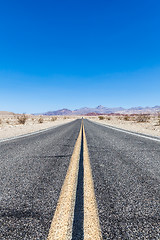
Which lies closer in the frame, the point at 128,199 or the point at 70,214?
the point at 70,214

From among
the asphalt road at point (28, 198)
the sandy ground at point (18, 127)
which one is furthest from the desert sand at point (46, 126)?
the asphalt road at point (28, 198)

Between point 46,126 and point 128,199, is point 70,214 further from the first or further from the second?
point 46,126

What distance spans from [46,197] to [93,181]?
685 millimetres

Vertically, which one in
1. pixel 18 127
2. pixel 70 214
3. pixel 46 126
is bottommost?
pixel 46 126

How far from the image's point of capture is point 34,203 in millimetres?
1427

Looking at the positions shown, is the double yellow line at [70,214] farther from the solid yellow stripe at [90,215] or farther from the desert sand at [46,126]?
the desert sand at [46,126]

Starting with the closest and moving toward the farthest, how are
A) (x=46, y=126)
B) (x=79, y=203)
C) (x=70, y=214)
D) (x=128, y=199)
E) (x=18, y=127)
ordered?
1. (x=70, y=214)
2. (x=79, y=203)
3. (x=128, y=199)
4. (x=18, y=127)
5. (x=46, y=126)

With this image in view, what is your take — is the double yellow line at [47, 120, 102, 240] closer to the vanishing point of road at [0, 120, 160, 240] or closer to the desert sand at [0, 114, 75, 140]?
the vanishing point of road at [0, 120, 160, 240]

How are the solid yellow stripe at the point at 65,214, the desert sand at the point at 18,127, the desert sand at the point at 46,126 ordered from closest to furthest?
the solid yellow stripe at the point at 65,214
the desert sand at the point at 18,127
the desert sand at the point at 46,126

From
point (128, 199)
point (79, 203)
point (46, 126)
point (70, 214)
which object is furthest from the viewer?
point (46, 126)

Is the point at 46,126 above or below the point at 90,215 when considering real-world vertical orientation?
below

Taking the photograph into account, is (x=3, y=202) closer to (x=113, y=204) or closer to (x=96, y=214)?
(x=96, y=214)

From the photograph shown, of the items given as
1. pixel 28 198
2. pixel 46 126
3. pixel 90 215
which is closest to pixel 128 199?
pixel 90 215

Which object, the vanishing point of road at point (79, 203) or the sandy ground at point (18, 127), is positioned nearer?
the vanishing point of road at point (79, 203)
